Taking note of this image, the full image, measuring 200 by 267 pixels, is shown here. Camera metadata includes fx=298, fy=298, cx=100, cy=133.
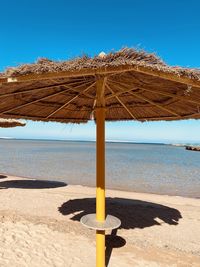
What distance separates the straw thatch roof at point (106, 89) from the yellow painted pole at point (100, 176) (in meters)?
0.20

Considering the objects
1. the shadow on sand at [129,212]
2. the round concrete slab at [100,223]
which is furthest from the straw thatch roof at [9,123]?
the round concrete slab at [100,223]

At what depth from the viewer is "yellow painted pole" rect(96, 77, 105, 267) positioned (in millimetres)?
3830

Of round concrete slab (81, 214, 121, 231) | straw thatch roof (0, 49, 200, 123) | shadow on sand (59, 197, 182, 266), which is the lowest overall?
shadow on sand (59, 197, 182, 266)

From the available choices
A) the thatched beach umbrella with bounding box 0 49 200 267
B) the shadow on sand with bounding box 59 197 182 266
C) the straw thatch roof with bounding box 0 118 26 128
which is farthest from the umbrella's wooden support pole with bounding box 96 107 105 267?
the straw thatch roof with bounding box 0 118 26 128

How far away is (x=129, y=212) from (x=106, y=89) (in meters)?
3.66

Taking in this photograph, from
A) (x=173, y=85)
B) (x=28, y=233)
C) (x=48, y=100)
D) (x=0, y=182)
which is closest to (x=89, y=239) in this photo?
(x=28, y=233)

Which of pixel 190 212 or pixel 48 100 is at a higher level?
pixel 48 100

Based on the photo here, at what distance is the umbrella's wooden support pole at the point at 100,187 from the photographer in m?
3.84

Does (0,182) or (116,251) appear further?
(0,182)

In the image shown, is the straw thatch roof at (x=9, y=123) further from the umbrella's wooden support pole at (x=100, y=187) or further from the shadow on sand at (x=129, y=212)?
the umbrella's wooden support pole at (x=100, y=187)

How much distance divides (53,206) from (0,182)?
5032mm

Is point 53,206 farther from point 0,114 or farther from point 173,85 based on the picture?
point 173,85

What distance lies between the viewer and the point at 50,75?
9.90 feet

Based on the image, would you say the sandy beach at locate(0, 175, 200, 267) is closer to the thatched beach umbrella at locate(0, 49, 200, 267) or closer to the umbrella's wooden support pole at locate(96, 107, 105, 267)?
the umbrella's wooden support pole at locate(96, 107, 105, 267)
